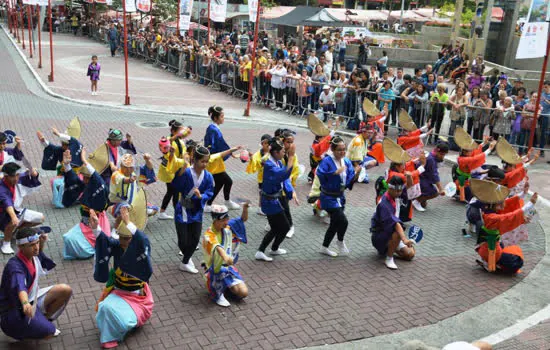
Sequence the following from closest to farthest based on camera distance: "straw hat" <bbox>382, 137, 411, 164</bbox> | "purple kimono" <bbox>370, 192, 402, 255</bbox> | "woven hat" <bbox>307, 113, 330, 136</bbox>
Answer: "purple kimono" <bbox>370, 192, 402, 255</bbox>, "straw hat" <bbox>382, 137, 411, 164</bbox>, "woven hat" <bbox>307, 113, 330, 136</bbox>

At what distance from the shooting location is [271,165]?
26.5 feet

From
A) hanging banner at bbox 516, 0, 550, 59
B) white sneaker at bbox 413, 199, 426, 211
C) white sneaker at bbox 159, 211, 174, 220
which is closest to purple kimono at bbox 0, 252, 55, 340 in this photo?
white sneaker at bbox 159, 211, 174, 220

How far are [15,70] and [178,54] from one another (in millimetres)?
7803

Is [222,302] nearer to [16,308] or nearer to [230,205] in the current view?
[16,308]

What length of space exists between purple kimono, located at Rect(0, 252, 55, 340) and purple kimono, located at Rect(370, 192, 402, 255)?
191 inches

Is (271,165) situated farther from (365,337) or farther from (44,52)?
(44,52)

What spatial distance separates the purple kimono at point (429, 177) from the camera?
10898mm

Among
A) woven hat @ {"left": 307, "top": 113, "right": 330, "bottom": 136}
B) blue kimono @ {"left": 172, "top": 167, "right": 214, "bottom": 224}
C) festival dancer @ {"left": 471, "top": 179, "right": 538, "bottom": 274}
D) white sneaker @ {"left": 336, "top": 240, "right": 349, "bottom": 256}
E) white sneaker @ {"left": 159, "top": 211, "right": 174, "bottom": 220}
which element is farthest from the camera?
woven hat @ {"left": 307, "top": 113, "right": 330, "bottom": 136}

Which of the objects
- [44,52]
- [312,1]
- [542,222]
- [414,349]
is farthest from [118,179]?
[312,1]

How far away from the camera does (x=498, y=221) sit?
25.9ft

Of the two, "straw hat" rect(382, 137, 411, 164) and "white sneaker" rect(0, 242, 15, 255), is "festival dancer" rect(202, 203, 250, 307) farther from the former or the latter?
"straw hat" rect(382, 137, 411, 164)

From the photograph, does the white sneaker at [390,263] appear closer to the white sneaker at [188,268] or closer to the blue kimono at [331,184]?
the blue kimono at [331,184]

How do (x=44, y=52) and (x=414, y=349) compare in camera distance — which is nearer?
(x=414, y=349)

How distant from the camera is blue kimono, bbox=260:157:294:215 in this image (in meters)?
8.01
